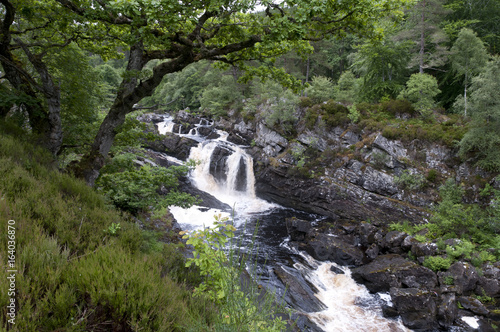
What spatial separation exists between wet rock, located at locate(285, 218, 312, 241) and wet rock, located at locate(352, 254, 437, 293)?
3300mm

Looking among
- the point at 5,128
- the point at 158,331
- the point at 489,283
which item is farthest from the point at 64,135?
the point at 489,283

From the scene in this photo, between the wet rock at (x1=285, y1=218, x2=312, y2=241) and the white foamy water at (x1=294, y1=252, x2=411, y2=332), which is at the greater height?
the wet rock at (x1=285, y1=218, x2=312, y2=241)

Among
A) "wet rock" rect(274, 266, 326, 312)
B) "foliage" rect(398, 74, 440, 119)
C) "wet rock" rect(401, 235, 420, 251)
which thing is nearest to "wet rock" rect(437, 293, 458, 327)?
"wet rock" rect(401, 235, 420, 251)

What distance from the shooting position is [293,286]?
890 centimetres

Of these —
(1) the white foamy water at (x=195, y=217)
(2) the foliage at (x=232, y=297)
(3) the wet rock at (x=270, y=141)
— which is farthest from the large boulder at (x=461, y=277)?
(3) the wet rock at (x=270, y=141)

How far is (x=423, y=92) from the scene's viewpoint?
1706cm

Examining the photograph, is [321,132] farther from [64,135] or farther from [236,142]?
[64,135]

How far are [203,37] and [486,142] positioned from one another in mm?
15744

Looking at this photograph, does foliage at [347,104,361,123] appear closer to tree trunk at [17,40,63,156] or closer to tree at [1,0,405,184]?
tree at [1,0,405,184]

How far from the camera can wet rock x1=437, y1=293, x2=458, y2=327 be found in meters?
7.84

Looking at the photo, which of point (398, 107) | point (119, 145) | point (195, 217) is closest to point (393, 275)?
point (195, 217)

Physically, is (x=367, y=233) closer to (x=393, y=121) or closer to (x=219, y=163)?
(x=393, y=121)

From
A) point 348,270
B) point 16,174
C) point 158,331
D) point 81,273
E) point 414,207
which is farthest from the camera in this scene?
point 414,207

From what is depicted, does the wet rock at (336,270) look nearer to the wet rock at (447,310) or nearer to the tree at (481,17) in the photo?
the wet rock at (447,310)
